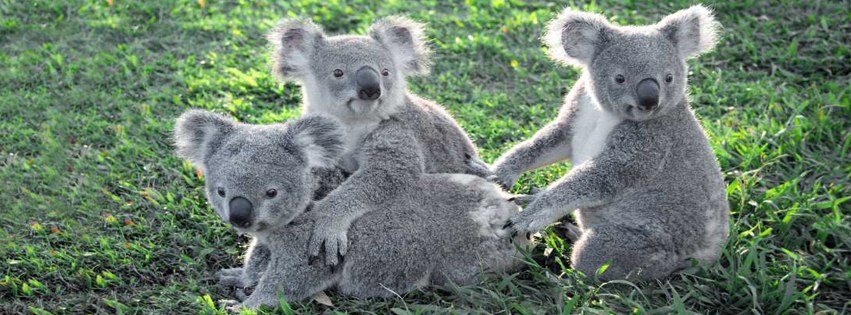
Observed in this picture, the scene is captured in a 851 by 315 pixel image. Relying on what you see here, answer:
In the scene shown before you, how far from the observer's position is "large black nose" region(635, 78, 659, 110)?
3.64 meters

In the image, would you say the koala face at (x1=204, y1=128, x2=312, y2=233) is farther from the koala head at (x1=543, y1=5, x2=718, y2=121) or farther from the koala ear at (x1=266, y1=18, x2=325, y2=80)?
the koala head at (x1=543, y1=5, x2=718, y2=121)

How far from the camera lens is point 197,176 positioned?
4.88 meters

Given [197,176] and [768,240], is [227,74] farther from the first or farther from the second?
[768,240]

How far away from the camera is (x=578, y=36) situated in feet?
13.4

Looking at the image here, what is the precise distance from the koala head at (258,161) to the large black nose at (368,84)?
13.9 inches

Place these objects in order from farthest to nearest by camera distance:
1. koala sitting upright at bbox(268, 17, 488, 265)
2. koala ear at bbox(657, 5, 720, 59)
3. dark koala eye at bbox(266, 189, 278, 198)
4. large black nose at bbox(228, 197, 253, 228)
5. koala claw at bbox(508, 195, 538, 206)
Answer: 1. koala claw at bbox(508, 195, 538, 206)
2. koala ear at bbox(657, 5, 720, 59)
3. koala sitting upright at bbox(268, 17, 488, 265)
4. dark koala eye at bbox(266, 189, 278, 198)
5. large black nose at bbox(228, 197, 253, 228)

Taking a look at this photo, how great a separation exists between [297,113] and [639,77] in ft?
8.80

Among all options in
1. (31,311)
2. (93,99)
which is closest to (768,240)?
(31,311)

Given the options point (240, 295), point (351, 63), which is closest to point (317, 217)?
point (240, 295)

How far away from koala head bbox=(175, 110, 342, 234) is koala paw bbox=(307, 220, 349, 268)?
0.14 meters

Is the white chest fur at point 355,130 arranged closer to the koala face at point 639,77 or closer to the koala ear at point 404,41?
the koala ear at point 404,41

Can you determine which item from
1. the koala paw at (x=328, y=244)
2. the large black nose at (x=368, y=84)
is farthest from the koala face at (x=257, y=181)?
the large black nose at (x=368, y=84)

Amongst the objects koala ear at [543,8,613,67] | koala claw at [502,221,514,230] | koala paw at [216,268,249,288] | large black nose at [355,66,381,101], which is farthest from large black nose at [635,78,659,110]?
koala paw at [216,268,249,288]

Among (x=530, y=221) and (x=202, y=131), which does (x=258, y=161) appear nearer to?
(x=202, y=131)
